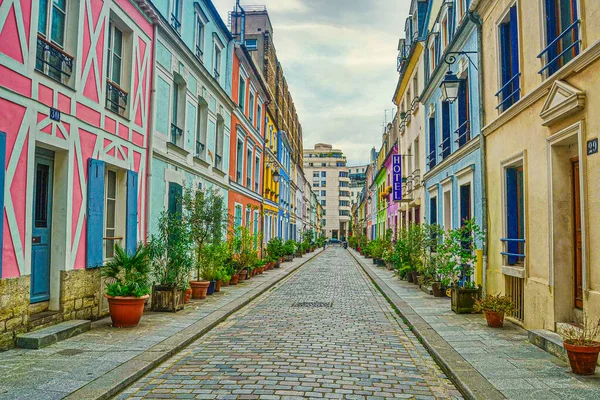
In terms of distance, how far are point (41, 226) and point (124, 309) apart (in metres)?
Result: 1.90

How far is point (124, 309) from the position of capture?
8375mm

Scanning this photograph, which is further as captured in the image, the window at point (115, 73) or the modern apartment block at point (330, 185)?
the modern apartment block at point (330, 185)

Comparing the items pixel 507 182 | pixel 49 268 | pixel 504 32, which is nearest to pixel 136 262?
pixel 49 268

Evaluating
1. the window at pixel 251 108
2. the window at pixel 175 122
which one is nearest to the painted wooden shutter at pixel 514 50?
the window at pixel 175 122

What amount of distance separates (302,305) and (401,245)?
6803mm

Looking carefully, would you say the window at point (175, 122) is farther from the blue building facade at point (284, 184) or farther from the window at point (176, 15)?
the blue building facade at point (284, 184)

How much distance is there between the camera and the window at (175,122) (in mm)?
13211

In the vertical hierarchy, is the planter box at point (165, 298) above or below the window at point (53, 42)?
below

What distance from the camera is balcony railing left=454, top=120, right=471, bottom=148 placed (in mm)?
12508

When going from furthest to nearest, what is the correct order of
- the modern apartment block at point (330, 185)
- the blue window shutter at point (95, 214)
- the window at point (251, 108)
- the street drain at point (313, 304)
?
the modern apartment block at point (330, 185), the window at point (251, 108), the street drain at point (313, 304), the blue window shutter at point (95, 214)

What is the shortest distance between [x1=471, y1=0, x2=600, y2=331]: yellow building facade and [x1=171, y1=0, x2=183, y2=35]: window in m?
7.55

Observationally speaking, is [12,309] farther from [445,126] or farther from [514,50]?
[445,126]

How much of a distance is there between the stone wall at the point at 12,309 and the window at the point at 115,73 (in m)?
4.15

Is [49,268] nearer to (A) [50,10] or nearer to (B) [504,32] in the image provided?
(A) [50,10]
